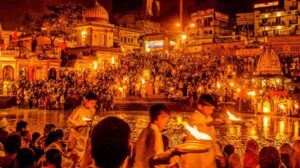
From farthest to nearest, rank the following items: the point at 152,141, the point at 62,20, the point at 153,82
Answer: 1. the point at 62,20
2. the point at 153,82
3. the point at 152,141

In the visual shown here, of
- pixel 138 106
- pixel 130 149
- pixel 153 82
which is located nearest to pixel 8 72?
pixel 153 82

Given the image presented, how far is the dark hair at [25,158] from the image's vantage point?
18.5 feet

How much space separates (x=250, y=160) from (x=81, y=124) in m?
3.31

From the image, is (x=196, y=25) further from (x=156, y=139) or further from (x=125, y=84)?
(x=156, y=139)

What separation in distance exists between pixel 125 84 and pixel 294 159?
100 feet

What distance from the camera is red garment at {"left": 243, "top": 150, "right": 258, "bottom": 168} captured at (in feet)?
21.7

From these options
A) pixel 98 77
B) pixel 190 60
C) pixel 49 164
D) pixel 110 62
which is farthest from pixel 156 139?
pixel 110 62

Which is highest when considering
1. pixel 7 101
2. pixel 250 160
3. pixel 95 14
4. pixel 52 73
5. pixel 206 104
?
pixel 95 14

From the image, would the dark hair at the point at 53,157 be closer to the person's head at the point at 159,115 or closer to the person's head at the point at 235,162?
the person's head at the point at 159,115

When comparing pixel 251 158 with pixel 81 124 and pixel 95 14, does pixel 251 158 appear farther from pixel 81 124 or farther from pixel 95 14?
pixel 95 14

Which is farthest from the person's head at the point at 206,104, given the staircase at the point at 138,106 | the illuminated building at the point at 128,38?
the illuminated building at the point at 128,38

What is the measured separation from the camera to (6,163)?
592 centimetres

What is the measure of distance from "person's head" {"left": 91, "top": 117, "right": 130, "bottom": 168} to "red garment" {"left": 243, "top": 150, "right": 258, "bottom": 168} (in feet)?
14.7

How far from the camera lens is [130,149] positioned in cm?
550
